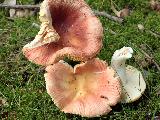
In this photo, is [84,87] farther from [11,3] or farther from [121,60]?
[11,3]

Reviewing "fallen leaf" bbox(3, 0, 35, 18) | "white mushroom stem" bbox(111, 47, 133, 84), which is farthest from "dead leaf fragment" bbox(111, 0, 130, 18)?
"white mushroom stem" bbox(111, 47, 133, 84)

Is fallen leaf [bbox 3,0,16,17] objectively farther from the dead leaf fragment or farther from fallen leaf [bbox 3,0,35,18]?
the dead leaf fragment

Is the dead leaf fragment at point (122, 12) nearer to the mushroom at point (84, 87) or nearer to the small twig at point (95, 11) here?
the small twig at point (95, 11)

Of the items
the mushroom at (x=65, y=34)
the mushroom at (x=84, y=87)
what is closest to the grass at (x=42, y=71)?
the mushroom at (x=84, y=87)

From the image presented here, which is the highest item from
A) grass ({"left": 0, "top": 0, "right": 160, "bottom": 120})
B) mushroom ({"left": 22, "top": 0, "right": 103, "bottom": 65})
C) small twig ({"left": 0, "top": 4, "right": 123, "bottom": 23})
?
mushroom ({"left": 22, "top": 0, "right": 103, "bottom": 65})

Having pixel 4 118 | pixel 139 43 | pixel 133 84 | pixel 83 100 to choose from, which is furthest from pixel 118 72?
pixel 4 118
